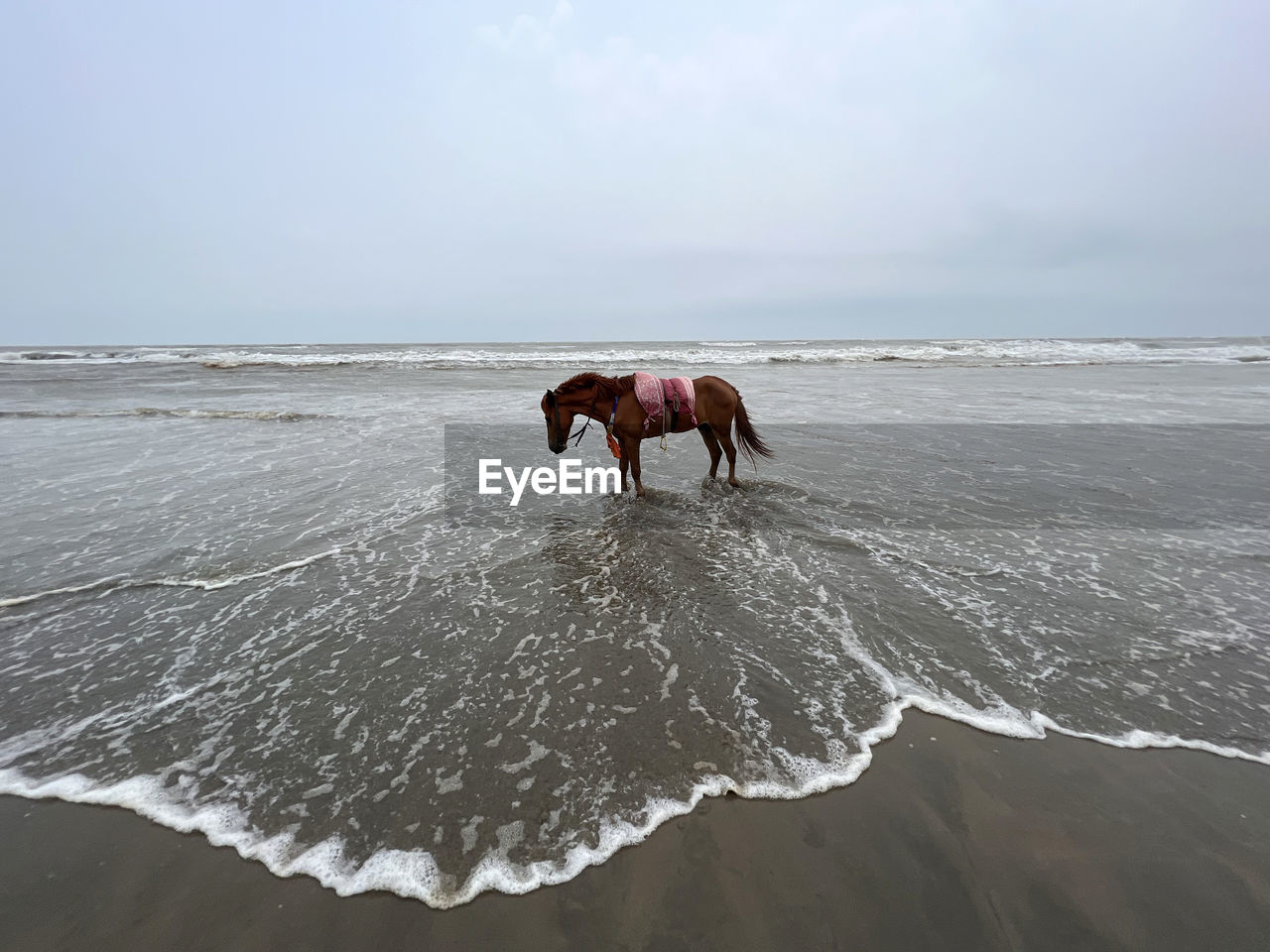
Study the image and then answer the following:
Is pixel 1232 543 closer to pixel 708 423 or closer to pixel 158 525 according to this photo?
pixel 708 423

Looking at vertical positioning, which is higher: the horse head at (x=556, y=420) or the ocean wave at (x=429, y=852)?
the horse head at (x=556, y=420)

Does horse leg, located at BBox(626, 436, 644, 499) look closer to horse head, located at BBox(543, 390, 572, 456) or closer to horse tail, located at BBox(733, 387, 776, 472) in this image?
horse head, located at BBox(543, 390, 572, 456)

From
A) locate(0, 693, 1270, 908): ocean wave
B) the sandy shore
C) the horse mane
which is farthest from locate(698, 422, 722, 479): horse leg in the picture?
the sandy shore

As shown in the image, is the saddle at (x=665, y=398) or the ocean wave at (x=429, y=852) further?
the saddle at (x=665, y=398)

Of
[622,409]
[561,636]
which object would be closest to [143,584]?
[561,636]

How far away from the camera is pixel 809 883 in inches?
73.9

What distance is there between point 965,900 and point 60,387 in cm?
3027

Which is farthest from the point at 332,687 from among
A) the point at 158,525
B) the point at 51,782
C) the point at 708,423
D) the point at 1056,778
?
the point at 708,423

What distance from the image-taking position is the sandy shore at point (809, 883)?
1.71 m

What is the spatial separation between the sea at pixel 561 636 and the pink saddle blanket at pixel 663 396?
1190 millimetres

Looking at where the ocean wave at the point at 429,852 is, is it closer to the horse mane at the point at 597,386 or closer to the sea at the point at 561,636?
the sea at the point at 561,636

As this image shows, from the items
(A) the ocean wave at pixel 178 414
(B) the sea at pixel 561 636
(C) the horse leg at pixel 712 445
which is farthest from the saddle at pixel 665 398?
(A) the ocean wave at pixel 178 414

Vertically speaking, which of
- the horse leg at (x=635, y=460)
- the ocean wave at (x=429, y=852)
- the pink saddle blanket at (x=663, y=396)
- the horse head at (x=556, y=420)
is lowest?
the ocean wave at (x=429, y=852)

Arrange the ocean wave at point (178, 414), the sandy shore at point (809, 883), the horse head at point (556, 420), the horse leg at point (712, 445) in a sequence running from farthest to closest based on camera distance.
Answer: the ocean wave at point (178, 414) < the horse leg at point (712, 445) < the horse head at point (556, 420) < the sandy shore at point (809, 883)
